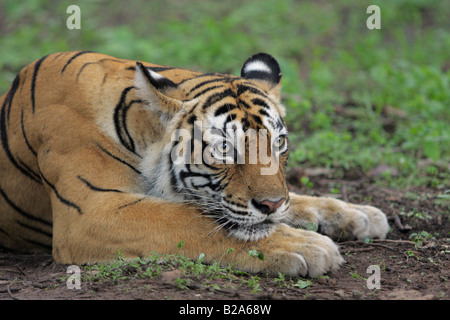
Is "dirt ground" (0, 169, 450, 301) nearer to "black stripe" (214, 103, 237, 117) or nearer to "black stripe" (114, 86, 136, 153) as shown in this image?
"black stripe" (114, 86, 136, 153)

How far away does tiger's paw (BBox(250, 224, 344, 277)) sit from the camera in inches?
118

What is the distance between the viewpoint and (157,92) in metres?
3.27

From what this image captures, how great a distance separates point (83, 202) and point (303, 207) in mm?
1445

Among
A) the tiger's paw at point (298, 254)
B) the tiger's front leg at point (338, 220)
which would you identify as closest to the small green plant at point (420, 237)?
the tiger's front leg at point (338, 220)

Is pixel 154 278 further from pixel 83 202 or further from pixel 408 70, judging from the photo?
pixel 408 70

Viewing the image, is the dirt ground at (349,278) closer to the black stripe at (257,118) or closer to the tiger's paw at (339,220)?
the tiger's paw at (339,220)

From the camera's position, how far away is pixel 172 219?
3.22 meters

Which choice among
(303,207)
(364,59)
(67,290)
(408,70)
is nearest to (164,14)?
(364,59)

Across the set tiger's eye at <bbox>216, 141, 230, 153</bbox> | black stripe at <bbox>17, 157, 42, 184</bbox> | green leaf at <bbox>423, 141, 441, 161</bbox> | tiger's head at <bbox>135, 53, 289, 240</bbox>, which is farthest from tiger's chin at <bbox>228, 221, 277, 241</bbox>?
green leaf at <bbox>423, 141, 441, 161</bbox>

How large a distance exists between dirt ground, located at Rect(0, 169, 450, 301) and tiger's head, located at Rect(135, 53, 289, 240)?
407 millimetres

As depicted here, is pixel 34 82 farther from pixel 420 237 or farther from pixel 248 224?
pixel 420 237

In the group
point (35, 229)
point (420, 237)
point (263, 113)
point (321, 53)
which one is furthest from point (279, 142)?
point (321, 53)

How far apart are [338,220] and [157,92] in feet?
4.80

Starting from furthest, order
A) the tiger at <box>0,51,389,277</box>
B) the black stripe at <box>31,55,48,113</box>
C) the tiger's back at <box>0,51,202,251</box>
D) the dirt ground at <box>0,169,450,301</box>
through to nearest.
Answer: the black stripe at <box>31,55,48,113</box> < the tiger's back at <box>0,51,202,251</box> < the tiger at <box>0,51,389,277</box> < the dirt ground at <box>0,169,450,301</box>
